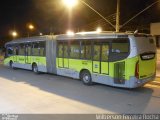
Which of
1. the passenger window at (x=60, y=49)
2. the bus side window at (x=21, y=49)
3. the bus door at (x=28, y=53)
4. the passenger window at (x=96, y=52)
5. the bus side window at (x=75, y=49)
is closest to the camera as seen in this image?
the passenger window at (x=96, y=52)

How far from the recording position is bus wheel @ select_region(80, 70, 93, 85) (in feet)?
43.4

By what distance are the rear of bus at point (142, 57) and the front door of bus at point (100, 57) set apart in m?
1.64

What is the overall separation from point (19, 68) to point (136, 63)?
14.9 meters

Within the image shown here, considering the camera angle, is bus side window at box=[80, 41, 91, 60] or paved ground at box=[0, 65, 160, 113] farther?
bus side window at box=[80, 41, 91, 60]

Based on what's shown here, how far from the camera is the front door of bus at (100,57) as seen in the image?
40.0 ft

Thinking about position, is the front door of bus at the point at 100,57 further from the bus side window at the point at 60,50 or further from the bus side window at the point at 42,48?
the bus side window at the point at 42,48

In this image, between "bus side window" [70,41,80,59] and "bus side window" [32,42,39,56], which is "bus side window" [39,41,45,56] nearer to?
"bus side window" [32,42,39,56]

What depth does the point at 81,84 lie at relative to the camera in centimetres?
1371

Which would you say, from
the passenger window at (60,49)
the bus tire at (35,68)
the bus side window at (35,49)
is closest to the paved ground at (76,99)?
the passenger window at (60,49)

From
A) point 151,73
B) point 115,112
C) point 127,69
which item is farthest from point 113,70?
point 115,112

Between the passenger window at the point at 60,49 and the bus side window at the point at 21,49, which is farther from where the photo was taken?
the bus side window at the point at 21,49

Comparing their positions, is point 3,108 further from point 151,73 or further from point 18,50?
point 18,50

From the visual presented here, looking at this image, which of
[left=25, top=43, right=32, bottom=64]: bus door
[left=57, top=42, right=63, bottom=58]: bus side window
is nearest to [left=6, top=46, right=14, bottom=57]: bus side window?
[left=25, top=43, right=32, bottom=64]: bus door

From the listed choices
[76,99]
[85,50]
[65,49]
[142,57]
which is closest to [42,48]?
[65,49]
